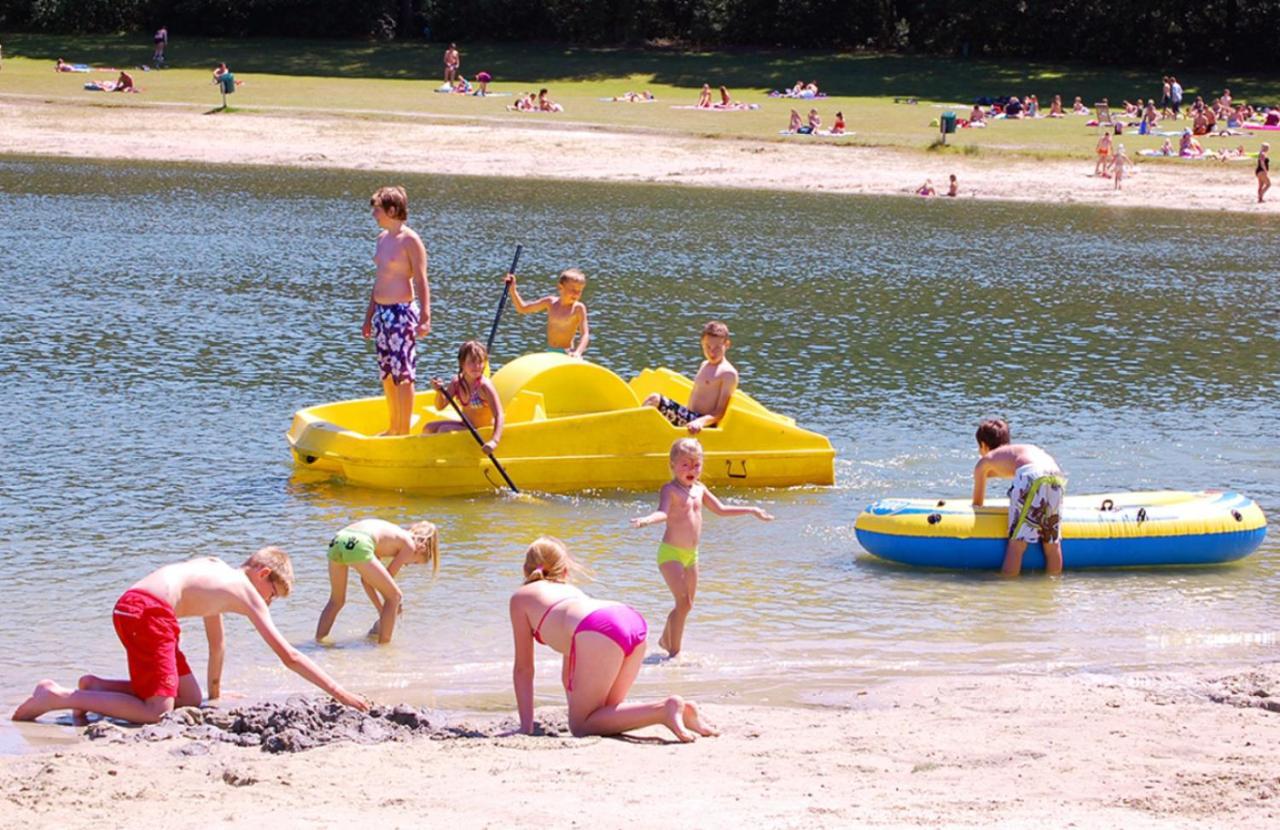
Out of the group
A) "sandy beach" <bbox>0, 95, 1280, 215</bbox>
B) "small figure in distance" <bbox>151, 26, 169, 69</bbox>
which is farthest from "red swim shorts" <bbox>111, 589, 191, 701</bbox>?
"small figure in distance" <bbox>151, 26, 169, 69</bbox>

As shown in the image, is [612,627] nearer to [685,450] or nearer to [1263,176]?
[685,450]

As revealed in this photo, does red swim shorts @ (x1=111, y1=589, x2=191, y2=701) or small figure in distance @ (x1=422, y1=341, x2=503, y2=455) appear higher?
small figure in distance @ (x1=422, y1=341, x2=503, y2=455)

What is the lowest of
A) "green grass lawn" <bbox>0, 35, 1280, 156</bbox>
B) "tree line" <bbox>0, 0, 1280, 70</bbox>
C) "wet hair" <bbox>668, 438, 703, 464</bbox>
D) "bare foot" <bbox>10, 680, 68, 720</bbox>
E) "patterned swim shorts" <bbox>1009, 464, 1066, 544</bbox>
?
"bare foot" <bbox>10, 680, 68, 720</bbox>

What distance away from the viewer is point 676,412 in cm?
1318

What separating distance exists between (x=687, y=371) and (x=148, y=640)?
33.6ft

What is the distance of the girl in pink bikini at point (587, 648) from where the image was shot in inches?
299

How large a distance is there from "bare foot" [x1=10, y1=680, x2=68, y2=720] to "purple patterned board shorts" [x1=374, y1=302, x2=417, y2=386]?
15.9 feet

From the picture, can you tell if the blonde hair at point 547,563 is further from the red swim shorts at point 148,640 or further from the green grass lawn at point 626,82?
the green grass lawn at point 626,82

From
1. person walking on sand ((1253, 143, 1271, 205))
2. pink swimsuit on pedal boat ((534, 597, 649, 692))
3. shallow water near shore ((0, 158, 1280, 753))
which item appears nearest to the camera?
pink swimsuit on pedal boat ((534, 597, 649, 692))

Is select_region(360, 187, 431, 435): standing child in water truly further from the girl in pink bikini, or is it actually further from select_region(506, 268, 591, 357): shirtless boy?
the girl in pink bikini

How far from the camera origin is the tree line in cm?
5653

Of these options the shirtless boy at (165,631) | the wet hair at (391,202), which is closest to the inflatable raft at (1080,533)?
the wet hair at (391,202)

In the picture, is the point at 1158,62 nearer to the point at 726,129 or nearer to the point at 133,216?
the point at 726,129

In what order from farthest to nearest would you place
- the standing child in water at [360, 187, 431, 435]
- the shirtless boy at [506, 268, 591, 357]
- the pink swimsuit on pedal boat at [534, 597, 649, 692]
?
the shirtless boy at [506, 268, 591, 357] < the standing child in water at [360, 187, 431, 435] < the pink swimsuit on pedal boat at [534, 597, 649, 692]
